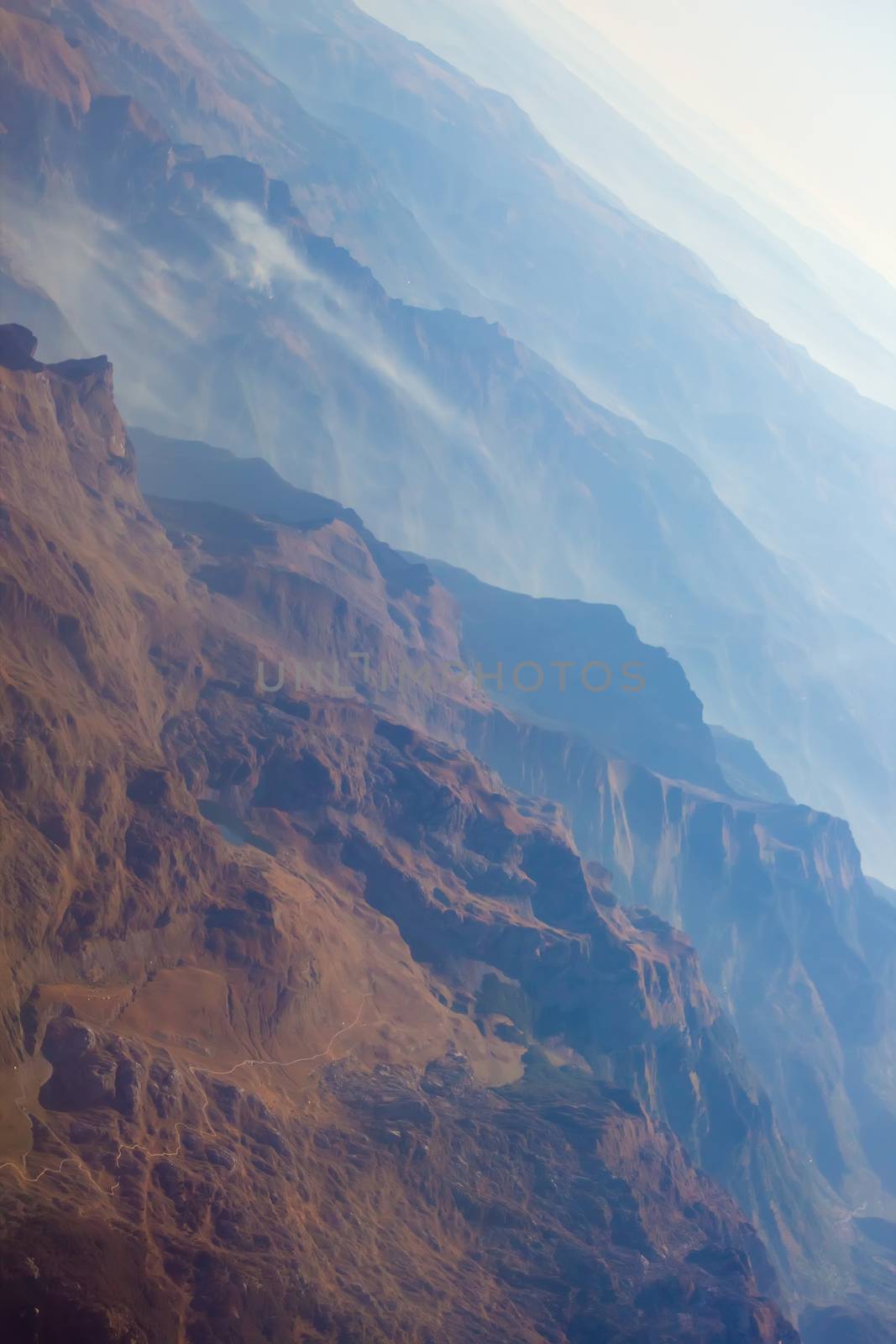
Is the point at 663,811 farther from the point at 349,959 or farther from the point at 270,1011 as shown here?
the point at 270,1011

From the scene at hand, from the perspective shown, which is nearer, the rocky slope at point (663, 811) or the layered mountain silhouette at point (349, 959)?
the layered mountain silhouette at point (349, 959)

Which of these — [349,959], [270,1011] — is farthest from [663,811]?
[270,1011]

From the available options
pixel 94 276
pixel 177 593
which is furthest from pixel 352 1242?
pixel 94 276

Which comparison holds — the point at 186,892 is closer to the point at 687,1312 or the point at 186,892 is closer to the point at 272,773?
the point at 272,773

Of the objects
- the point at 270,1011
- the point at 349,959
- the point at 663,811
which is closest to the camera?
the point at 270,1011

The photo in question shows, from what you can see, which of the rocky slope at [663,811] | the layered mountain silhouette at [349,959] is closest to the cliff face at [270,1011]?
the layered mountain silhouette at [349,959]

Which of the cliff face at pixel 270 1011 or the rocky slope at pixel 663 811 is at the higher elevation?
the cliff face at pixel 270 1011

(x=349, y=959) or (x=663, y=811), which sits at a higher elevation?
(x=349, y=959)

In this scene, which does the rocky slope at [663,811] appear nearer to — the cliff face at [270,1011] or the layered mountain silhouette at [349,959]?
the layered mountain silhouette at [349,959]

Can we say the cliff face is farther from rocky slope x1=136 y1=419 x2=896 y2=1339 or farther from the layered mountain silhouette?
rocky slope x1=136 y1=419 x2=896 y2=1339
